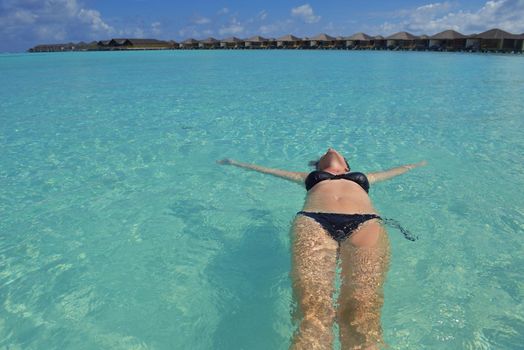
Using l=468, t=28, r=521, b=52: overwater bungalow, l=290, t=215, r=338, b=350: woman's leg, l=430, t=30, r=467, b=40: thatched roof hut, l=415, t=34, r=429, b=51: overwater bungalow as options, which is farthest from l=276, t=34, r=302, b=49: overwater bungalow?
l=290, t=215, r=338, b=350: woman's leg

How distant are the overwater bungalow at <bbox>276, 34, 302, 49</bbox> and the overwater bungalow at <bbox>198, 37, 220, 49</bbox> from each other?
12415 mm

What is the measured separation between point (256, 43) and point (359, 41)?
17.0 m

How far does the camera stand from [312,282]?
248 centimetres

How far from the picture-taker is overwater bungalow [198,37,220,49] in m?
64.8

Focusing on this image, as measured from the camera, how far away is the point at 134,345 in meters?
2.64

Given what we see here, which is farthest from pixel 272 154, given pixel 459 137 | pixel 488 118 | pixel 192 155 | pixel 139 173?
pixel 488 118

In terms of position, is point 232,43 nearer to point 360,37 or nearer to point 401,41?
point 360,37

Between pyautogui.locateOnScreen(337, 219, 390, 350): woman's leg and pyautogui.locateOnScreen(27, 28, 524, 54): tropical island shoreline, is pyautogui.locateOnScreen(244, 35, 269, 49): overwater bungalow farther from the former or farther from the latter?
pyautogui.locateOnScreen(337, 219, 390, 350): woman's leg

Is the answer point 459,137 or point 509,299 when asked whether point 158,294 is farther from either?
point 459,137

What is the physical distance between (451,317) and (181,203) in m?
3.10

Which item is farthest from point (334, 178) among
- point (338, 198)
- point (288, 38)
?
point (288, 38)

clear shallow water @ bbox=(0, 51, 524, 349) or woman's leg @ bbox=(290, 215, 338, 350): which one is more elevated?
woman's leg @ bbox=(290, 215, 338, 350)

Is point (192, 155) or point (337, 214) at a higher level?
point (337, 214)

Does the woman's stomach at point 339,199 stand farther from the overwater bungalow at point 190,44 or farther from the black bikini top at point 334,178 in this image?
the overwater bungalow at point 190,44
